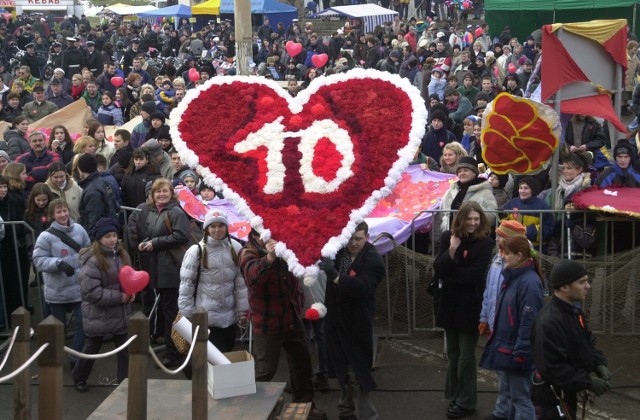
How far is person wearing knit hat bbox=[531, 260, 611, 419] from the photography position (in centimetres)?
579

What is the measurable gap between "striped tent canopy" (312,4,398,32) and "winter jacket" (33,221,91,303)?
23960mm

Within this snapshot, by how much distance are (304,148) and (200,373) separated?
6.22 feet

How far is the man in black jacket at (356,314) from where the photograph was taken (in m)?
6.91

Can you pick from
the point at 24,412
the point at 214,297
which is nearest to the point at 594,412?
the point at 214,297

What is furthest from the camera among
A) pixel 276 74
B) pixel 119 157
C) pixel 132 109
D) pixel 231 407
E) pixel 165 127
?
pixel 276 74

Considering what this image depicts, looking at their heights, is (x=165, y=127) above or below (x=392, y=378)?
above

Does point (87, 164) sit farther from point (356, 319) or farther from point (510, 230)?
point (510, 230)

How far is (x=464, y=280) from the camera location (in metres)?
7.22

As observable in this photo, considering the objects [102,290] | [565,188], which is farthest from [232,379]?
[565,188]

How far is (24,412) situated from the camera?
516 centimetres

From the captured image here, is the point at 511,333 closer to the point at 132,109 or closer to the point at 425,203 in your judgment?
the point at 425,203

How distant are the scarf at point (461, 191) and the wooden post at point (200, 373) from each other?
3.72 m

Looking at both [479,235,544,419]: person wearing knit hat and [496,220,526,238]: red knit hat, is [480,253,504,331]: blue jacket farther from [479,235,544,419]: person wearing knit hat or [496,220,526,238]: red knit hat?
[496,220,526,238]: red knit hat

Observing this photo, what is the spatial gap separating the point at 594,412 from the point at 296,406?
237cm
